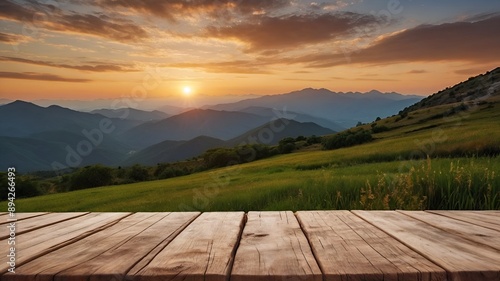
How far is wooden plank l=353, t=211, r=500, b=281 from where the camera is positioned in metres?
1.62

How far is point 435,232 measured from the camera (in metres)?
2.48

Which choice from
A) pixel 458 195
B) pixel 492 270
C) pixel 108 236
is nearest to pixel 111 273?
pixel 108 236

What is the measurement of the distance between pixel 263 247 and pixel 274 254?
0.17m

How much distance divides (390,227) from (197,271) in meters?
1.55

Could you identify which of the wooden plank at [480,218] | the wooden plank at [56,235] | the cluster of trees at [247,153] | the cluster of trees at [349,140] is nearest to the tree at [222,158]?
the cluster of trees at [247,153]

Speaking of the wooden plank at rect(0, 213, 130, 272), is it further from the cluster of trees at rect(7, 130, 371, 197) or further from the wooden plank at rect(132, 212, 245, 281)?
the cluster of trees at rect(7, 130, 371, 197)

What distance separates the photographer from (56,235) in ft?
8.55

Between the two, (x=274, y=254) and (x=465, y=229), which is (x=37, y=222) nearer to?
(x=274, y=254)

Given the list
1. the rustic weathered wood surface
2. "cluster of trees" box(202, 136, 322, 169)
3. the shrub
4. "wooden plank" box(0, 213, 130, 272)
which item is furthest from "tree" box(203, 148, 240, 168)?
the rustic weathered wood surface

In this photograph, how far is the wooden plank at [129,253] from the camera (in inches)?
66.0

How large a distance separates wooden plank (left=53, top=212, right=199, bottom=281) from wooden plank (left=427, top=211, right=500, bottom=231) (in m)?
2.21

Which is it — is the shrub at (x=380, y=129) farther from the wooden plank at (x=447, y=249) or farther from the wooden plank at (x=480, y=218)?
the wooden plank at (x=447, y=249)

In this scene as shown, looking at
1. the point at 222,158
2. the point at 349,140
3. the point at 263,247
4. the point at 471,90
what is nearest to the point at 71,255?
the point at 263,247

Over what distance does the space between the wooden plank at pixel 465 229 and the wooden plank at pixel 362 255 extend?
1.66 ft
